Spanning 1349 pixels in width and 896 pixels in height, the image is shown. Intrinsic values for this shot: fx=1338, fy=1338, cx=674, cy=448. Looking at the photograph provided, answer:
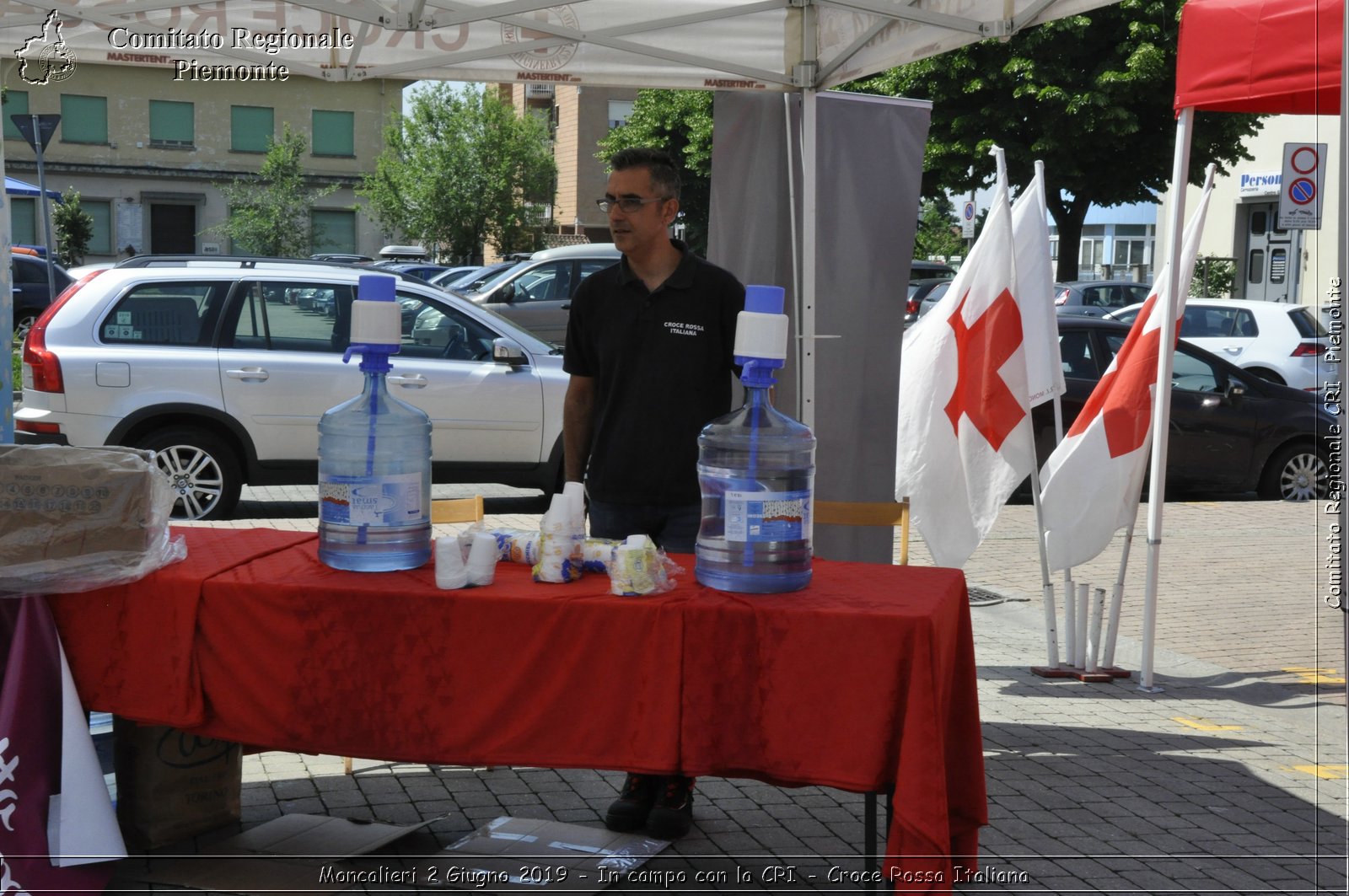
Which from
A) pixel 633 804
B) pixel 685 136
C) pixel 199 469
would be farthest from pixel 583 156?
pixel 633 804

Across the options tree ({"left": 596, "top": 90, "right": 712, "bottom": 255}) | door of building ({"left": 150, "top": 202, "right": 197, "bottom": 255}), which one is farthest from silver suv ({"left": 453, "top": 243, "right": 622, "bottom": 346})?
door of building ({"left": 150, "top": 202, "right": 197, "bottom": 255})

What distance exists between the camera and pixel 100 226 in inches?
2042

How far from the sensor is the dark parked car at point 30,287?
2458cm

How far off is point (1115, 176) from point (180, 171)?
1451 inches

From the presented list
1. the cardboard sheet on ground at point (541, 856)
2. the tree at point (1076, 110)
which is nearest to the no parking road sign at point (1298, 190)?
the cardboard sheet on ground at point (541, 856)

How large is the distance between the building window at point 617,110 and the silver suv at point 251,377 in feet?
154

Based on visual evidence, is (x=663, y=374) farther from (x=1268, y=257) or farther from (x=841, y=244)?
(x=1268, y=257)

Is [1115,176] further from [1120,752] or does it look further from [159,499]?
[159,499]

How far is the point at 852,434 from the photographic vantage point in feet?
20.2

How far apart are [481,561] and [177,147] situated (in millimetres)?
52135

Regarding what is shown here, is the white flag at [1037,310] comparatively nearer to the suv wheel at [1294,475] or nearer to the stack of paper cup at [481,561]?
the stack of paper cup at [481,561]

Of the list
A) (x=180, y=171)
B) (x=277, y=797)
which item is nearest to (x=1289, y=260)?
(x=277, y=797)

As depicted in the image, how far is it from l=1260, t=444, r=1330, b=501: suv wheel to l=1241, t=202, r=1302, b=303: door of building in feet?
74.2

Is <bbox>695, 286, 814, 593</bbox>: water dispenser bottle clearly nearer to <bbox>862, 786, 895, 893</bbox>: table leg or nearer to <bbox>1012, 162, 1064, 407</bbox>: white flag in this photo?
<bbox>862, 786, 895, 893</bbox>: table leg
